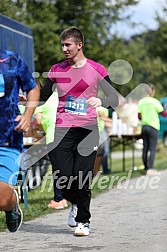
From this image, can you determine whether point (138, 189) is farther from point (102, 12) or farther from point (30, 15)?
point (102, 12)

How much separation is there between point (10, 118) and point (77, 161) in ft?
6.16

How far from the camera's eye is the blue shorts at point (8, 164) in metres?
6.70

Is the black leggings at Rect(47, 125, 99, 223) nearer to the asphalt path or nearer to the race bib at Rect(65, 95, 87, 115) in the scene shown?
the race bib at Rect(65, 95, 87, 115)

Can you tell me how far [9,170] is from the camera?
6.71 metres

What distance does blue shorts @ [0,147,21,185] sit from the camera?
264 inches

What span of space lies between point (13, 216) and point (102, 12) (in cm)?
2140

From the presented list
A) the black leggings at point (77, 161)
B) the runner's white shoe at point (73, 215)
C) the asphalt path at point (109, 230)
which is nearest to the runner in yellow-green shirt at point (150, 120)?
the asphalt path at point (109, 230)

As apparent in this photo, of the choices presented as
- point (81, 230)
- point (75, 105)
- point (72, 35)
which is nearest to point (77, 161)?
point (75, 105)

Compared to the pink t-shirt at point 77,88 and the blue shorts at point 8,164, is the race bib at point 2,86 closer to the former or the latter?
the blue shorts at point 8,164

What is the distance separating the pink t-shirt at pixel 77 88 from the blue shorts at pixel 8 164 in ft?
5.85

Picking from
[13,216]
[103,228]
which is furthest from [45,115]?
[13,216]

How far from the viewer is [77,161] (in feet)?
27.9

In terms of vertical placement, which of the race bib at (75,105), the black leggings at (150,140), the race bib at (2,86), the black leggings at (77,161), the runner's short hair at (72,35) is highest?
the runner's short hair at (72,35)

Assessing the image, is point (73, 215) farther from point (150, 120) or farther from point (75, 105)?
point (150, 120)
